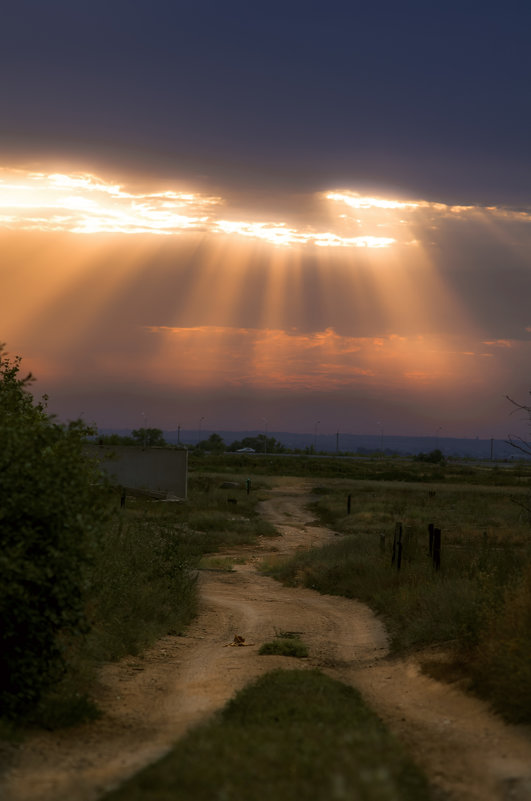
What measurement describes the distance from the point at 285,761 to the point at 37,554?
3.46 metres

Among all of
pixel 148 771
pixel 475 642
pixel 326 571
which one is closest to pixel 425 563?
pixel 326 571

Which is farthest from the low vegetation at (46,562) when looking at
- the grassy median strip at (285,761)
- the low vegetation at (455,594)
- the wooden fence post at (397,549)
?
the wooden fence post at (397,549)

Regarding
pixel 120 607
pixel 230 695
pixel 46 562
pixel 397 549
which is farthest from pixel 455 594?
pixel 46 562

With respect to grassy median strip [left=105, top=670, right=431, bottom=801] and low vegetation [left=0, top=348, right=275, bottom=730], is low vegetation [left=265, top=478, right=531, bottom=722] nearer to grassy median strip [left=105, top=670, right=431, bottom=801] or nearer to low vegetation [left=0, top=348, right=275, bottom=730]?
grassy median strip [left=105, top=670, right=431, bottom=801]

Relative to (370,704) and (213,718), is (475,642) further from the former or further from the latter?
(213,718)

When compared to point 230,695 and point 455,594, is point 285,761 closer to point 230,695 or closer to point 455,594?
point 230,695

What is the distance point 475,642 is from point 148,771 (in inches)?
264

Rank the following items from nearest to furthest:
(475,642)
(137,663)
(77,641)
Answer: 1. (77,641)
2. (475,642)
3. (137,663)

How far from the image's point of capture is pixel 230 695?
10602 millimetres

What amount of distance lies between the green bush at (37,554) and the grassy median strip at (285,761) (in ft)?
6.39

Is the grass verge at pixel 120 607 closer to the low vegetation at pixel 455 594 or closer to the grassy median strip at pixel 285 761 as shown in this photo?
the grassy median strip at pixel 285 761

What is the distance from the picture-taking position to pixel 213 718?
30.0 feet

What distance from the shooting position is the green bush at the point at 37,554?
27.2ft

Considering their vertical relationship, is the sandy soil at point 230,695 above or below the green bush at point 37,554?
below
